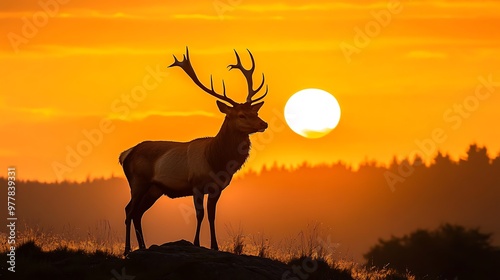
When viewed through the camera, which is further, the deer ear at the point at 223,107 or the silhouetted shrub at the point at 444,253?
the silhouetted shrub at the point at 444,253

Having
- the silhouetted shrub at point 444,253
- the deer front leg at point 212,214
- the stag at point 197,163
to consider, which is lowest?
the deer front leg at point 212,214

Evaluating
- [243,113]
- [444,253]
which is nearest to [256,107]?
[243,113]

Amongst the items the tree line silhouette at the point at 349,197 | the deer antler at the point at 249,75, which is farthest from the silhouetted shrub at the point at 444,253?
the deer antler at the point at 249,75

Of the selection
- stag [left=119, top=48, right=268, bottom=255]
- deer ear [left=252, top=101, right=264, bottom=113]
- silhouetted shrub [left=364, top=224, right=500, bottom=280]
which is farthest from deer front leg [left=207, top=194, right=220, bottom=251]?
silhouetted shrub [left=364, top=224, right=500, bottom=280]

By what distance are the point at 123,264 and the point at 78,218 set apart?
6471cm

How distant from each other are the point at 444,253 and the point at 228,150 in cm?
3980

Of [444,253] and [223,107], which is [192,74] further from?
[444,253]

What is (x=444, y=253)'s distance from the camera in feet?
182

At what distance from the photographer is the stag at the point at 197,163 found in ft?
58.2

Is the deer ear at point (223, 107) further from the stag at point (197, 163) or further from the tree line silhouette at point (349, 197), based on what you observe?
the tree line silhouette at point (349, 197)

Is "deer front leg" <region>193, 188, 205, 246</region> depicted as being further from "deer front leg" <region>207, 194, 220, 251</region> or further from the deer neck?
the deer neck

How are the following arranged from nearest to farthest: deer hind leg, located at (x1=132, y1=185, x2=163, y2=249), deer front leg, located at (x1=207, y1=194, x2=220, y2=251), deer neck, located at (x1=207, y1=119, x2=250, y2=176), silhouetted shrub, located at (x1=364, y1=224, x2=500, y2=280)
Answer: deer front leg, located at (x1=207, y1=194, x2=220, y2=251) < deer neck, located at (x1=207, y1=119, x2=250, y2=176) < deer hind leg, located at (x1=132, y1=185, x2=163, y2=249) < silhouetted shrub, located at (x1=364, y1=224, x2=500, y2=280)

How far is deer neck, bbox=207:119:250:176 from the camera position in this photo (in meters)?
17.9

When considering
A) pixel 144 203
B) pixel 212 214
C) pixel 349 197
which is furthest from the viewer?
pixel 349 197
